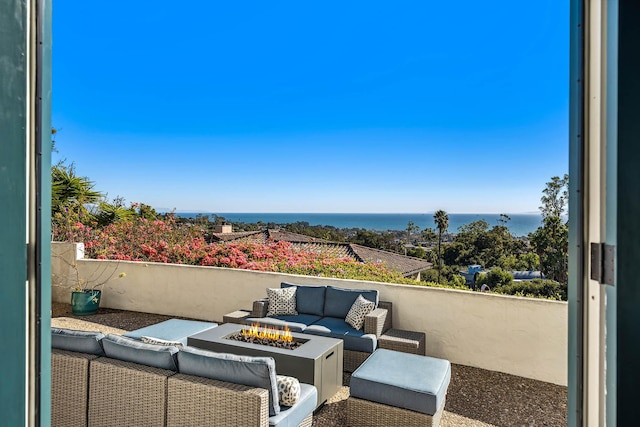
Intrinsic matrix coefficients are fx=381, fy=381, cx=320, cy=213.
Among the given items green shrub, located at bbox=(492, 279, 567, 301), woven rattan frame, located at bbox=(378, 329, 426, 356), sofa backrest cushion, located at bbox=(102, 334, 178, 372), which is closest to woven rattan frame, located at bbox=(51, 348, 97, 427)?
sofa backrest cushion, located at bbox=(102, 334, 178, 372)

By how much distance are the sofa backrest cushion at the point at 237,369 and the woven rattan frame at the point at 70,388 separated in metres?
0.86

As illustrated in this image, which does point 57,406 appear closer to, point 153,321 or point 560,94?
point 153,321

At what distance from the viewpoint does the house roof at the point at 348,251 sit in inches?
289

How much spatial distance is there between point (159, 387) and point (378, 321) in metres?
2.71

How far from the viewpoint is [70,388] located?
9.47 feet

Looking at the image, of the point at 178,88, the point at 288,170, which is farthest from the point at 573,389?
the point at 288,170

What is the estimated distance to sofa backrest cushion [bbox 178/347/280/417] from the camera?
2.52m

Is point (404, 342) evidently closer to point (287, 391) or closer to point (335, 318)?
point (335, 318)

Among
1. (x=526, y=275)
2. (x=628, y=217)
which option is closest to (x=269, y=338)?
(x=628, y=217)

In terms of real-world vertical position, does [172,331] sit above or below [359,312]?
below

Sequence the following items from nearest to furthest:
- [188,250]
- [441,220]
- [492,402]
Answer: [492,402]
[188,250]
[441,220]

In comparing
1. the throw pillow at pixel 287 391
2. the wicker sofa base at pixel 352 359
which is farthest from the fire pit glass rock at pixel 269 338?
the throw pillow at pixel 287 391

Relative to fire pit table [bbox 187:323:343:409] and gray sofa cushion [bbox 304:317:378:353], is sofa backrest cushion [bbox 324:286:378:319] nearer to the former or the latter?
gray sofa cushion [bbox 304:317:378:353]

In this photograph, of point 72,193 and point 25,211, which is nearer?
point 25,211
